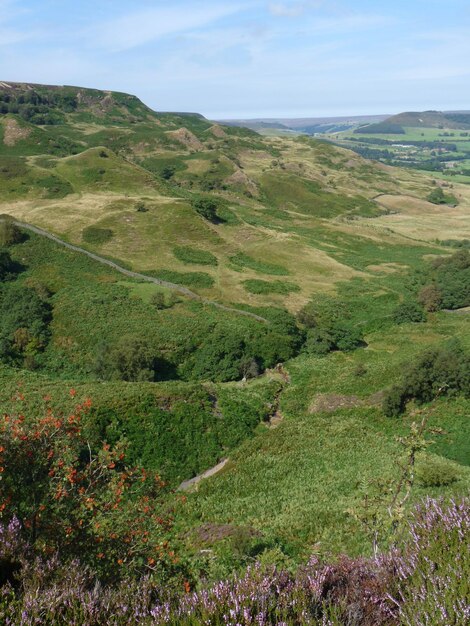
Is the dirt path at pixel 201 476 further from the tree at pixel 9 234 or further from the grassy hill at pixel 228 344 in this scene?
the tree at pixel 9 234

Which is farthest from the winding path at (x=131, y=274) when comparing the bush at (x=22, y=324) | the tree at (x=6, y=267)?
the bush at (x=22, y=324)

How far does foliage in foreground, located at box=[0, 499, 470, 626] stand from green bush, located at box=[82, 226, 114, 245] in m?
64.9

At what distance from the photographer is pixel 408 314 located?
187ft

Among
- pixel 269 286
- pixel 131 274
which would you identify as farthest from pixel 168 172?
pixel 269 286

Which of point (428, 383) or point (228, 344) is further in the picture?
point (228, 344)

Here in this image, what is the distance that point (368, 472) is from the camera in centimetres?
2564

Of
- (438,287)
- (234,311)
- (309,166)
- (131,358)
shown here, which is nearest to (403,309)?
(438,287)

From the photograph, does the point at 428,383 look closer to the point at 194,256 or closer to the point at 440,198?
the point at 194,256

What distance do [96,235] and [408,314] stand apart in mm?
47207

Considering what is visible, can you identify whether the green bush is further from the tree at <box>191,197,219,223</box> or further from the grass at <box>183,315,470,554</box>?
the grass at <box>183,315,470,554</box>

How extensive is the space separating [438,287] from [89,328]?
4664 centimetres

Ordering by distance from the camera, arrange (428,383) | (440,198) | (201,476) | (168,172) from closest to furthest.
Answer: (201,476), (428,383), (168,172), (440,198)

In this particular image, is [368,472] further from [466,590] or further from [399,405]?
[466,590]

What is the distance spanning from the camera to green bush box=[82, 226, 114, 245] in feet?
232
